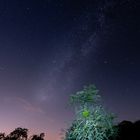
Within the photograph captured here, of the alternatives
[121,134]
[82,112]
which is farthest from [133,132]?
[82,112]

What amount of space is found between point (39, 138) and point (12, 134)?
651 centimetres

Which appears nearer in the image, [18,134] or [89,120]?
[89,120]

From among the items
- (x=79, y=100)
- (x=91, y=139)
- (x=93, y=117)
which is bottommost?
(x=91, y=139)

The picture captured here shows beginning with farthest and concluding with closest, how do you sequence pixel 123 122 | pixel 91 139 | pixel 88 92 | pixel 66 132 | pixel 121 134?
pixel 123 122
pixel 121 134
pixel 66 132
pixel 88 92
pixel 91 139

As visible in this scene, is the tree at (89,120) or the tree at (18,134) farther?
the tree at (18,134)

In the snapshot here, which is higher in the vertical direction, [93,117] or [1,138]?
[1,138]

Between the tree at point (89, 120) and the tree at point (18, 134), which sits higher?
the tree at point (18, 134)

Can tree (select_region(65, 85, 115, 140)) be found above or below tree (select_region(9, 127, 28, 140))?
below

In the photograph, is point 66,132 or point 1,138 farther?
point 1,138

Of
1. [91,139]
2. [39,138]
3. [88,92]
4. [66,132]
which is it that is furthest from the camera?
[39,138]

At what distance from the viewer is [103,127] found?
27.4 meters

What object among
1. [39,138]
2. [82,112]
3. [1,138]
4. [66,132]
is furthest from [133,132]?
[1,138]

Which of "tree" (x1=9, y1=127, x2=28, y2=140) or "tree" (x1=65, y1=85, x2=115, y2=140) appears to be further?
"tree" (x1=9, y1=127, x2=28, y2=140)

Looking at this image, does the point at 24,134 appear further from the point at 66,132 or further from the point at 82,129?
the point at 82,129
